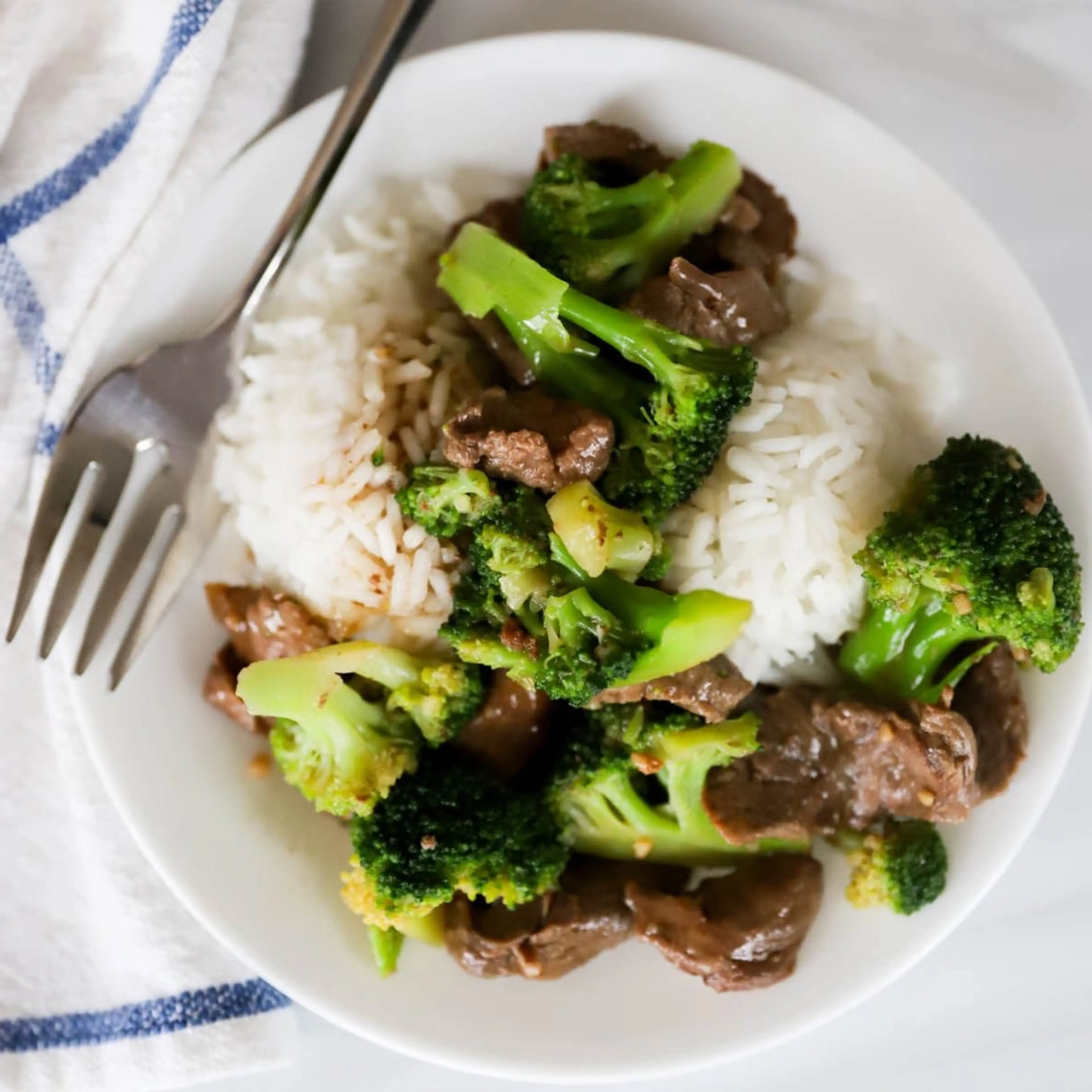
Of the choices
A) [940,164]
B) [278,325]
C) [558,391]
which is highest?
[940,164]

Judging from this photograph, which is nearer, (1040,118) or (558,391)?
(558,391)

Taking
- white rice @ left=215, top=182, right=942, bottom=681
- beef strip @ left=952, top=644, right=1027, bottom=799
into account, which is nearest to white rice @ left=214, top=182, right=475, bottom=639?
white rice @ left=215, top=182, right=942, bottom=681

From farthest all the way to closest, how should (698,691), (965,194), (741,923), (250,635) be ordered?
1. (965,194)
2. (250,635)
3. (741,923)
4. (698,691)

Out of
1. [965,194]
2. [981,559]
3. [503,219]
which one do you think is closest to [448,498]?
[503,219]

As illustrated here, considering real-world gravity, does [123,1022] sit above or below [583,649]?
below

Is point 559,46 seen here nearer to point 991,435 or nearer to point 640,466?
point 640,466

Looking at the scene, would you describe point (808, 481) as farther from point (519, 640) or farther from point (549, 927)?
point (549, 927)

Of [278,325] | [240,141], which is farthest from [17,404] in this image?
[240,141]
